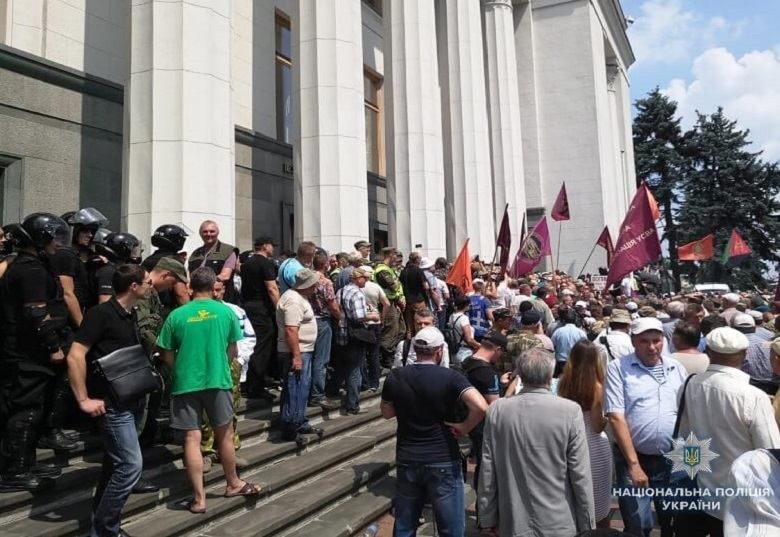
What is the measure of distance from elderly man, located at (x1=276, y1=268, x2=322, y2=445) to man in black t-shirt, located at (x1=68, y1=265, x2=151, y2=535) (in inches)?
74.1

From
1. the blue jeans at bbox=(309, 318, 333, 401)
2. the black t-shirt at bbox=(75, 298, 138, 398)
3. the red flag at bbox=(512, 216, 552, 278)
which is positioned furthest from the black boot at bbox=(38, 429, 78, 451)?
the red flag at bbox=(512, 216, 552, 278)

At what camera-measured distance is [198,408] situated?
4.56 metres

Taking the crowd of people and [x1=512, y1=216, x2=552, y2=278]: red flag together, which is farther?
[x1=512, y1=216, x2=552, y2=278]: red flag

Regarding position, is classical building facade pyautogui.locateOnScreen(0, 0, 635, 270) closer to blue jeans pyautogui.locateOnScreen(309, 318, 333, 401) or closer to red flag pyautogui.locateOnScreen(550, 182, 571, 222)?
red flag pyautogui.locateOnScreen(550, 182, 571, 222)

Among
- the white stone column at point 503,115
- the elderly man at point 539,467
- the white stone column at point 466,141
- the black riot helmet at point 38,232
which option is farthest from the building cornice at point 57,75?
the white stone column at point 503,115

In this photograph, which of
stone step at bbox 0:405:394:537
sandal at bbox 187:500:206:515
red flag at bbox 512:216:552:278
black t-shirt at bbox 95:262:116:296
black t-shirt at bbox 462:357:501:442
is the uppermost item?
red flag at bbox 512:216:552:278

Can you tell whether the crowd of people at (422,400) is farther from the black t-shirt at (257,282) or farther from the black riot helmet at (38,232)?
the black t-shirt at (257,282)

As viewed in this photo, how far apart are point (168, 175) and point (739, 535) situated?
26.4ft

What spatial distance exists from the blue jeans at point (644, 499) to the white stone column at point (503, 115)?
17774 millimetres

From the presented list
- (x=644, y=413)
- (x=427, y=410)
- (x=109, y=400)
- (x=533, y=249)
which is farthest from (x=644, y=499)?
(x=533, y=249)

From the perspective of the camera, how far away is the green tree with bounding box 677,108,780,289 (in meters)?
46.2

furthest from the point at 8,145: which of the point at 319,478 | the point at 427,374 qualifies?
the point at 427,374

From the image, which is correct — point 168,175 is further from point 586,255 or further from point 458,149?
point 586,255

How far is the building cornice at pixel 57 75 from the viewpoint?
30.4 feet
